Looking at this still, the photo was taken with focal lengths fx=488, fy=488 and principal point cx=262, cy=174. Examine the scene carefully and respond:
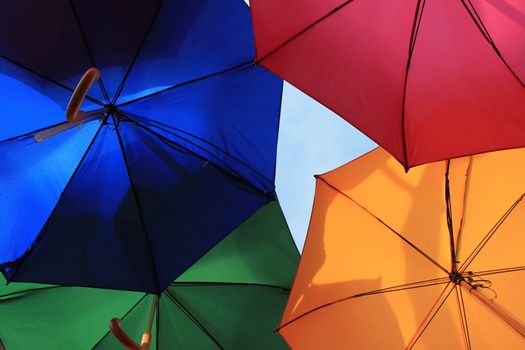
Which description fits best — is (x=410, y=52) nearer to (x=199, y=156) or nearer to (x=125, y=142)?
(x=199, y=156)

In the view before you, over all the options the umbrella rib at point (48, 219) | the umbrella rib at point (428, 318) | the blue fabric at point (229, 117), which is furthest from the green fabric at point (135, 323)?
the umbrella rib at point (428, 318)

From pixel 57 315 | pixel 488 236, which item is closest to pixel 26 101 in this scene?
pixel 57 315

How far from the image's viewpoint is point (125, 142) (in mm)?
3145

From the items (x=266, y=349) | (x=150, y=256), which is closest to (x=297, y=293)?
(x=266, y=349)

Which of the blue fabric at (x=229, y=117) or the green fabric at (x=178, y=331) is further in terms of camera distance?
the green fabric at (x=178, y=331)

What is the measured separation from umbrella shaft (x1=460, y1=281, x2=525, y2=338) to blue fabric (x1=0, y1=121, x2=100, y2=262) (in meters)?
2.60

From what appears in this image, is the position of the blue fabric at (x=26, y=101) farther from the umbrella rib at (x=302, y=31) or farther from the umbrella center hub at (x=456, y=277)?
the umbrella center hub at (x=456, y=277)

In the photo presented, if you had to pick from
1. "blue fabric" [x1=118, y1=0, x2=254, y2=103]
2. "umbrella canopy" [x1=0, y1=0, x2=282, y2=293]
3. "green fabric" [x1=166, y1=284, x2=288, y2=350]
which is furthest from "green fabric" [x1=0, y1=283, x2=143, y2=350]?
"blue fabric" [x1=118, y1=0, x2=254, y2=103]

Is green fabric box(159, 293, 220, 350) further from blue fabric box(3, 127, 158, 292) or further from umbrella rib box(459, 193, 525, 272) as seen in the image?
umbrella rib box(459, 193, 525, 272)

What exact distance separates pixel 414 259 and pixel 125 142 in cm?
201

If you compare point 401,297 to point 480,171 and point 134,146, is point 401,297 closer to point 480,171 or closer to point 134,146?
point 480,171

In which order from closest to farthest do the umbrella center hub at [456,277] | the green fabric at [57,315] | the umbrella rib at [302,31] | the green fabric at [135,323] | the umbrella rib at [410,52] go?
the umbrella rib at [410,52] → the umbrella rib at [302,31] → the umbrella center hub at [456,277] → the green fabric at [57,315] → the green fabric at [135,323]

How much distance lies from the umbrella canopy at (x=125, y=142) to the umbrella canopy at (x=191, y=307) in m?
0.62

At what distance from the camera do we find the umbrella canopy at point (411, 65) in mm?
2686
